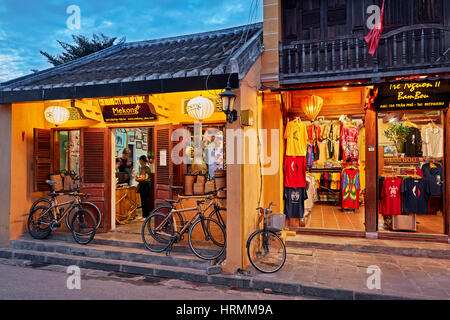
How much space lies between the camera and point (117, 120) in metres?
8.99

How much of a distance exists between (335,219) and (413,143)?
3.24m

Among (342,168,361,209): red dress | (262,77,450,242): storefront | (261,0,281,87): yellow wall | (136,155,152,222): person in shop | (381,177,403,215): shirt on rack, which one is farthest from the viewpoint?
(342,168,361,209): red dress

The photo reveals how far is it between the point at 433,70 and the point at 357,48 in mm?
1728

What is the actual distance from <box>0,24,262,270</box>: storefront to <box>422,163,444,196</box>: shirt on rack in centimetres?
501

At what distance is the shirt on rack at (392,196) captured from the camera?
27.3 ft

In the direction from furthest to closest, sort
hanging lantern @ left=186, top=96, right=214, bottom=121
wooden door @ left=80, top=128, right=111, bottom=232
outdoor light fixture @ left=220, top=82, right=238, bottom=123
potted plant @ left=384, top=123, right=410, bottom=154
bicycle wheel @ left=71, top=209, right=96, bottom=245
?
1. potted plant @ left=384, top=123, right=410, bottom=154
2. wooden door @ left=80, top=128, right=111, bottom=232
3. bicycle wheel @ left=71, top=209, right=96, bottom=245
4. hanging lantern @ left=186, top=96, right=214, bottom=121
5. outdoor light fixture @ left=220, top=82, right=238, bottom=123

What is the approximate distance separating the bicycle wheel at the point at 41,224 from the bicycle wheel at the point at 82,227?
2.45ft

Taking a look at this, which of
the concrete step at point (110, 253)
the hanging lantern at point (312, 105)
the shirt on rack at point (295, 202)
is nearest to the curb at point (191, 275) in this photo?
the concrete step at point (110, 253)

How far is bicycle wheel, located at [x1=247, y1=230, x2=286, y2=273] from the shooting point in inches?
254

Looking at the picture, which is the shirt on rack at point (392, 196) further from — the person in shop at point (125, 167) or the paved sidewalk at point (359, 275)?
the person in shop at point (125, 167)

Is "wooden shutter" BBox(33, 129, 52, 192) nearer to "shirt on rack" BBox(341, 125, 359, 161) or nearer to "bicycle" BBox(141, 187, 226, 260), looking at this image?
"bicycle" BBox(141, 187, 226, 260)

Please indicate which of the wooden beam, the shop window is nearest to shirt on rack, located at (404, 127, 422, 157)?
the wooden beam

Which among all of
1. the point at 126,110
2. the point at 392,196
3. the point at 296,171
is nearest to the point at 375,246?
the point at 392,196

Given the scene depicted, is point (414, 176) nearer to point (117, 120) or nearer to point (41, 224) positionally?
Result: point (117, 120)
